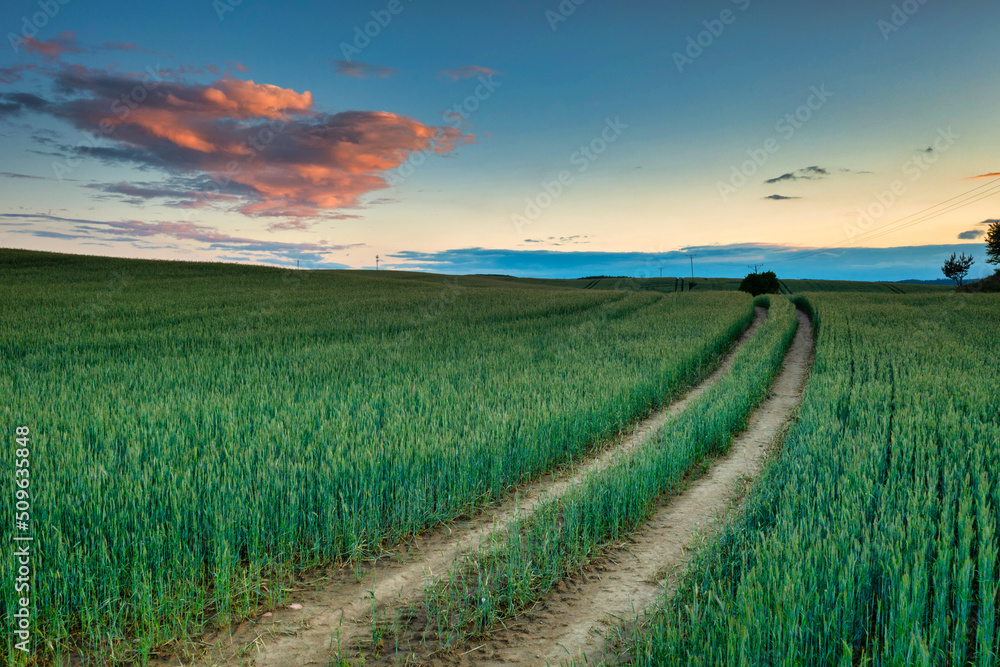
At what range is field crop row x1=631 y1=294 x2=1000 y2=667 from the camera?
3.22m

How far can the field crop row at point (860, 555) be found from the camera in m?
3.22

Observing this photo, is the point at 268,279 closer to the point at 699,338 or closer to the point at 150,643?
the point at 699,338

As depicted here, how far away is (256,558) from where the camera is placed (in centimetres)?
491

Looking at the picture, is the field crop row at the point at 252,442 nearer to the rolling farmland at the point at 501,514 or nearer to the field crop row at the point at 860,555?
the rolling farmland at the point at 501,514

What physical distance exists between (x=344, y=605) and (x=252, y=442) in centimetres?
347

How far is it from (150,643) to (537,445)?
561 centimetres

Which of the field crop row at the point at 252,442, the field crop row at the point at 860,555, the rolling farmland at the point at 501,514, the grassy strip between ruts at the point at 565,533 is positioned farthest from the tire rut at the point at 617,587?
the field crop row at the point at 252,442

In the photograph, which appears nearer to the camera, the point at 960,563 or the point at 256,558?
the point at 960,563

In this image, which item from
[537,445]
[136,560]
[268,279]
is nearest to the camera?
[136,560]

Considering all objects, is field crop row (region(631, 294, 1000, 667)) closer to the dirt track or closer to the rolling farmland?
the rolling farmland

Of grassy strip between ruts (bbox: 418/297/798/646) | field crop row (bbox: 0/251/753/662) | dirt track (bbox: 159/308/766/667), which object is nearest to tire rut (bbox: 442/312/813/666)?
grassy strip between ruts (bbox: 418/297/798/646)

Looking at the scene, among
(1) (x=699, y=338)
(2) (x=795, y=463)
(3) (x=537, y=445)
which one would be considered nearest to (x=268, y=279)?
(1) (x=699, y=338)

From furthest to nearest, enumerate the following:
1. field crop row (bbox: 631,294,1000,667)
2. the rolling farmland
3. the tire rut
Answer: the tire rut → the rolling farmland → field crop row (bbox: 631,294,1000,667)

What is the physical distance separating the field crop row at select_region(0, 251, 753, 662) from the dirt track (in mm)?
233
